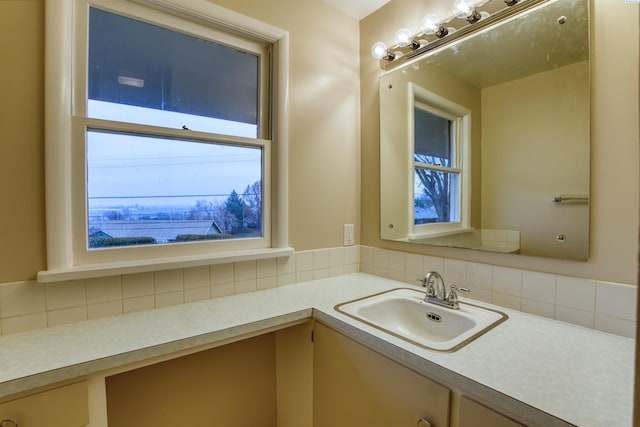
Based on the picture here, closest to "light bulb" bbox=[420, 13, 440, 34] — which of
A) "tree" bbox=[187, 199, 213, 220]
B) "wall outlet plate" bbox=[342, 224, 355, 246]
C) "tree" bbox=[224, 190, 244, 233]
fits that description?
"wall outlet plate" bbox=[342, 224, 355, 246]

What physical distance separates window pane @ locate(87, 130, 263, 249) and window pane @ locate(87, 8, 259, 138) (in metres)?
0.10

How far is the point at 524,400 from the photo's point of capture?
655 mm

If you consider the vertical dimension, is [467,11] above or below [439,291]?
above

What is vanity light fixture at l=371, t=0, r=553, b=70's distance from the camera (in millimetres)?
1197

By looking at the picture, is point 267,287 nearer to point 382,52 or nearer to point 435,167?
point 435,167

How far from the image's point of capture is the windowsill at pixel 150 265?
1.00 m

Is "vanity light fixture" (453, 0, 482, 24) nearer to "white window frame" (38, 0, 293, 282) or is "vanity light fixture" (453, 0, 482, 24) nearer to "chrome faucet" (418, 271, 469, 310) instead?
"white window frame" (38, 0, 293, 282)

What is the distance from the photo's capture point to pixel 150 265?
1.16 metres

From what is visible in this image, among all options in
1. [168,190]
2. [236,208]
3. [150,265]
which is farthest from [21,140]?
[236,208]

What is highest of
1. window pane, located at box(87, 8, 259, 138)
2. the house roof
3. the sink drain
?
window pane, located at box(87, 8, 259, 138)

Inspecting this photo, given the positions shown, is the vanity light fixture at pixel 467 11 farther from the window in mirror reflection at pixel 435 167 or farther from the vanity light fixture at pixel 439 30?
the window in mirror reflection at pixel 435 167

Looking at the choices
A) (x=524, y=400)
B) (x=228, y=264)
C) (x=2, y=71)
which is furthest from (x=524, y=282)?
(x=2, y=71)

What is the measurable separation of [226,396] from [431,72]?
1.89m

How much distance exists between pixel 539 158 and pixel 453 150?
0.36 meters
